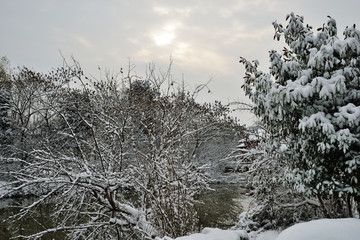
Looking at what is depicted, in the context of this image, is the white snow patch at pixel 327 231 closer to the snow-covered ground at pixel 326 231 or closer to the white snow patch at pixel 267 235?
the snow-covered ground at pixel 326 231

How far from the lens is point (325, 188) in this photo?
4.25m

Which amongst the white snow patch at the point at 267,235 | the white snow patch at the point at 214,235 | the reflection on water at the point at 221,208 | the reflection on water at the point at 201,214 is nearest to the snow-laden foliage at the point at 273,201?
the white snow patch at the point at 267,235

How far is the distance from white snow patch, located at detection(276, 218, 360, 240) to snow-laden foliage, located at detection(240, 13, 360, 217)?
1.86 meters

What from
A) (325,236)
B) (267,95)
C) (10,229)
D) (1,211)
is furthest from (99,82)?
(325,236)

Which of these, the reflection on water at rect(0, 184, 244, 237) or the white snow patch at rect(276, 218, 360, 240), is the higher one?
the white snow patch at rect(276, 218, 360, 240)

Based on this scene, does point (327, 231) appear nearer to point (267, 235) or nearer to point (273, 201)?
point (273, 201)

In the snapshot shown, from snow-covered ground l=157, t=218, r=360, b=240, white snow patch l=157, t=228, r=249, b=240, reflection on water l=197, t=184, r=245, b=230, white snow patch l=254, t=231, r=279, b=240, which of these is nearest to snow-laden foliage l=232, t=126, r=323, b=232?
white snow patch l=254, t=231, r=279, b=240

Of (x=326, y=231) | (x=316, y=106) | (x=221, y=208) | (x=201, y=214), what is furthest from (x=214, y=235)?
(x=221, y=208)

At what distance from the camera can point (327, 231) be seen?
6.80 ft

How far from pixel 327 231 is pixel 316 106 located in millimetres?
2627

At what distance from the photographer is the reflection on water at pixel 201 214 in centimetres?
900

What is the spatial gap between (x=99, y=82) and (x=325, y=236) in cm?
945

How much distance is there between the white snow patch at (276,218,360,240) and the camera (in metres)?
2.02

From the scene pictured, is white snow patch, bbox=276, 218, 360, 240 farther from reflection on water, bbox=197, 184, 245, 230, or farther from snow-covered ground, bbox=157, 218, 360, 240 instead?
reflection on water, bbox=197, 184, 245, 230
